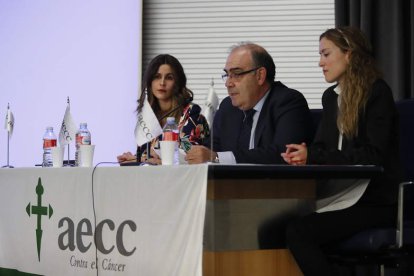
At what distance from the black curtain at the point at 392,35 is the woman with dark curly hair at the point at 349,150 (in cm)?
171

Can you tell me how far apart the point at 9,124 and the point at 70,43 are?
179cm

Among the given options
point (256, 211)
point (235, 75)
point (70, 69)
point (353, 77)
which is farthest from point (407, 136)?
point (70, 69)

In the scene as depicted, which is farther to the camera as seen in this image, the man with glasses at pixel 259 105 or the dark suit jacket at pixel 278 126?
the man with glasses at pixel 259 105

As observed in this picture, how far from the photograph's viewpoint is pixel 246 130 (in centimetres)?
377

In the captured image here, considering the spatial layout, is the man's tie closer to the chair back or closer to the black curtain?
the chair back

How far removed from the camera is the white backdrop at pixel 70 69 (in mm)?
5824

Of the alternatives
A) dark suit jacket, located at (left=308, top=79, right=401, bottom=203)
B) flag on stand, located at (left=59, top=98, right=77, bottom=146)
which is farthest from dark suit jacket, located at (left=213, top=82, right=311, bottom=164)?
flag on stand, located at (left=59, top=98, right=77, bottom=146)

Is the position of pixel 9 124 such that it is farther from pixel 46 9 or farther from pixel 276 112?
pixel 46 9

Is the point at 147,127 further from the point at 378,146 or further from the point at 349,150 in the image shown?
the point at 378,146

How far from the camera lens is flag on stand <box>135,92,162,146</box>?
3396mm

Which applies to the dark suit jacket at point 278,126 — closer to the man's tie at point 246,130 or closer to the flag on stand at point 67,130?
the man's tie at point 246,130

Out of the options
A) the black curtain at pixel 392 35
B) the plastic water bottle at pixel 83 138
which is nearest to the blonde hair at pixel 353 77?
the plastic water bottle at pixel 83 138

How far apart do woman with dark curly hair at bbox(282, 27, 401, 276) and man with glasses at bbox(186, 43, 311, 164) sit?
0.58 feet

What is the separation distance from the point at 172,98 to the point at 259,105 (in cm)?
61
